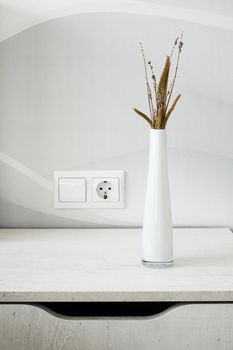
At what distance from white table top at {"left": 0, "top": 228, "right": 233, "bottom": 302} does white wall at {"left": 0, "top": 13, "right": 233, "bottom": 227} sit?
3.3 inches

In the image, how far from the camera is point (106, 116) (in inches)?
64.5

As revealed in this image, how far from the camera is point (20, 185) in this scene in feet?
5.46

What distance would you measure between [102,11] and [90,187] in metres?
0.44

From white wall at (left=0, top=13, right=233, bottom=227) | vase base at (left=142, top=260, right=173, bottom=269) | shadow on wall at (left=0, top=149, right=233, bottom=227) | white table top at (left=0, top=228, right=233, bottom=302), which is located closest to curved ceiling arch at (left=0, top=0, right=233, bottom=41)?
white wall at (left=0, top=13, right=233, bottom=227)

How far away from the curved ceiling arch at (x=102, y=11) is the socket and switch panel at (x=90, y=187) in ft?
1.28

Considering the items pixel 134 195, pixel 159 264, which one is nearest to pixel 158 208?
pixel 159 264

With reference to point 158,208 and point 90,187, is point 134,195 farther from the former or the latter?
point 158,208

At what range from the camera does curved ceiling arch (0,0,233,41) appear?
1.59 metres

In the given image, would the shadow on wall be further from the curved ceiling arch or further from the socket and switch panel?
the curved ceiling arch

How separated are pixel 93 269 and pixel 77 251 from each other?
0.15 metres

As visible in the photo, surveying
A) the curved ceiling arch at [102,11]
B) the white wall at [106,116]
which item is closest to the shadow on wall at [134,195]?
the white wall at [106,116]

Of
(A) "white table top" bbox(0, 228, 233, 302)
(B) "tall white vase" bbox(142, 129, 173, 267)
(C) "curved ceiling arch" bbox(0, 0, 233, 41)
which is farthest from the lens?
(C) "curved ceiling arch" bbox(0, 0, 233, 41)

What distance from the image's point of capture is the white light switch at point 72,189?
5.39 feet

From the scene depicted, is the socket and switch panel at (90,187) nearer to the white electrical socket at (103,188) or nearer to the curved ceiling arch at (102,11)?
the white electrical socket at (103,188)
